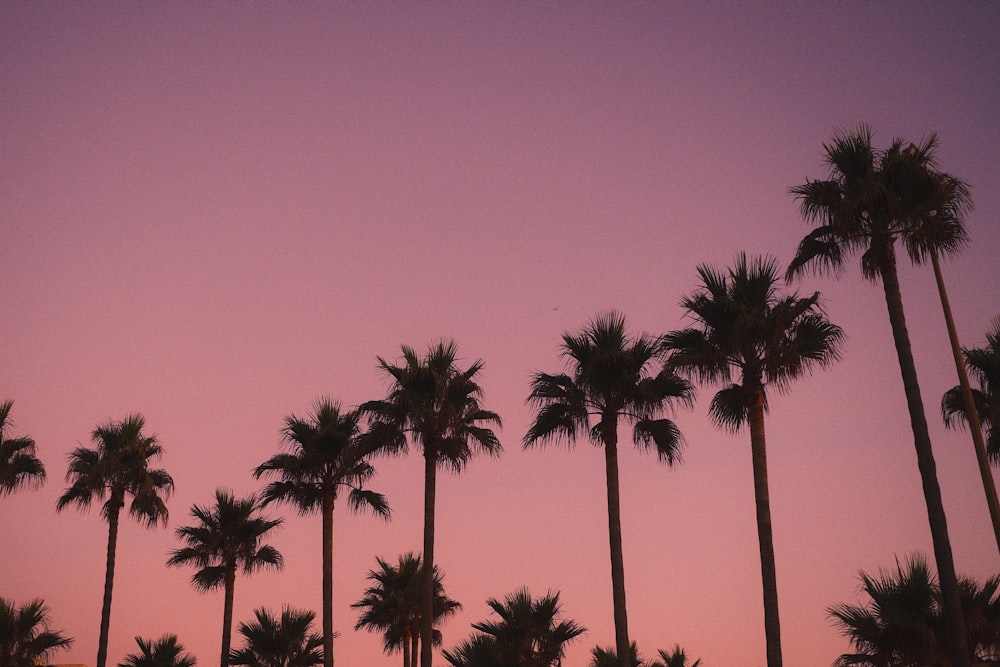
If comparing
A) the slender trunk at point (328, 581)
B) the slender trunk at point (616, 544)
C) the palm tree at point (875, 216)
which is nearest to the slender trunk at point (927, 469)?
the palm tree at point (875, 216)

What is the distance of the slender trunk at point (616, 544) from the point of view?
1105 inches

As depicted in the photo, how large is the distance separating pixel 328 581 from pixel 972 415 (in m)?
25.2

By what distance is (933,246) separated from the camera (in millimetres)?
23562

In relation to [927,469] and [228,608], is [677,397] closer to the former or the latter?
[927,469]

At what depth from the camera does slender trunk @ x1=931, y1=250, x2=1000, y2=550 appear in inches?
821

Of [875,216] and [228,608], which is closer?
[875,216]

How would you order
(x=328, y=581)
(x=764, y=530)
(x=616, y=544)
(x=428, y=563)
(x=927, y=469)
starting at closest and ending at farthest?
(x=927, y=469) → (x=764, y=530) → (x=616, y=544) → (x=428, y=563) → (x=328, y=581)

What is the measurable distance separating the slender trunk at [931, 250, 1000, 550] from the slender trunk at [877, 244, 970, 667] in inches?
39.0

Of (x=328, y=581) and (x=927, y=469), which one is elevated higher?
(x=328, y=581)

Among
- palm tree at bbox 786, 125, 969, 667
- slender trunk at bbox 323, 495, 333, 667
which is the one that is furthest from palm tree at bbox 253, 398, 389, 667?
palm tree at bbox 786, 125, 969, 667

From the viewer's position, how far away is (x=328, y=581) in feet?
123

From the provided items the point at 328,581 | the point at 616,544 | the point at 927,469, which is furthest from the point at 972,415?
the point at 328,581

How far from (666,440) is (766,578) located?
7154mm

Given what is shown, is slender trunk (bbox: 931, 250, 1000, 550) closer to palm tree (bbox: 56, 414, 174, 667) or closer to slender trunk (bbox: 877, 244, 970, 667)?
slender trunk (bbox: 877, 244, 970, 667)
